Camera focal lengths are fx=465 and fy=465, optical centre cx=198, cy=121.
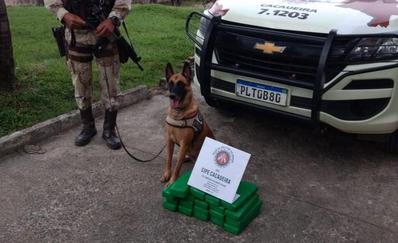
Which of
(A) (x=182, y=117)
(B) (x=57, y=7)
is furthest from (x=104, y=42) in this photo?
(A) (x=182, y=117)

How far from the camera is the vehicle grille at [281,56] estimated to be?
3.37 meters

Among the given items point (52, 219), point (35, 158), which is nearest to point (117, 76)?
point (35, 158)

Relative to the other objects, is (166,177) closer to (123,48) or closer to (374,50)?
(123,48)

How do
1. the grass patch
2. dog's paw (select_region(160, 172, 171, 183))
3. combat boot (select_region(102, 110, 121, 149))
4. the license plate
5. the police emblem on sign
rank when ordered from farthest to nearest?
1. the grass patch
2. combat boot (select_region(102, 110, 121, 149))
3. the license plate
4. dog's paw (select_region(160, 172, 171, 183))
5. the police emblem on sign

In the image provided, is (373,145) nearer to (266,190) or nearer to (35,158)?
(266,190)

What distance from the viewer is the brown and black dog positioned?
327 cm

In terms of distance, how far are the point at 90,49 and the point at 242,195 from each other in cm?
182

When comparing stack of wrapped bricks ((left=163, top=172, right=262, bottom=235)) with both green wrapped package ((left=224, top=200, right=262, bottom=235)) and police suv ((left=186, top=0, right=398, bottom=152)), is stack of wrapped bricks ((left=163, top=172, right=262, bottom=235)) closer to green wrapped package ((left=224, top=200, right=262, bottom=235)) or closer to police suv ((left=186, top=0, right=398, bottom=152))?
green wrapped package ((left=224, top=200, right=262, bottom=235))

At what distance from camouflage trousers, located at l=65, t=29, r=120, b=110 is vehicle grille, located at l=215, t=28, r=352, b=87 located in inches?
35.6

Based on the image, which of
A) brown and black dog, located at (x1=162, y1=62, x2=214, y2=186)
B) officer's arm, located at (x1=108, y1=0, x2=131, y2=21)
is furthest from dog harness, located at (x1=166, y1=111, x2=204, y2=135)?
officer's arm, located at (x1=108, y1=0, x2=131, y2=21)

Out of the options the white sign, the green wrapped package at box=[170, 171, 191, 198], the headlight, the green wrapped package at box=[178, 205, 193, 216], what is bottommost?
the green wrapped package at box=[178, 205, 193, 216]

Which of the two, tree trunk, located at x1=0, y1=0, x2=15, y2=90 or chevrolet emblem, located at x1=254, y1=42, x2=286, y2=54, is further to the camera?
tree trunk, located at x1=0, y1=0, x2=15, y2=90

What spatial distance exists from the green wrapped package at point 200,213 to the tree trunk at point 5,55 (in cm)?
263

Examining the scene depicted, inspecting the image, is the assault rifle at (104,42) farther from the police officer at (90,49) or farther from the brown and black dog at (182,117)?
the brown and black dog at (182,117)
